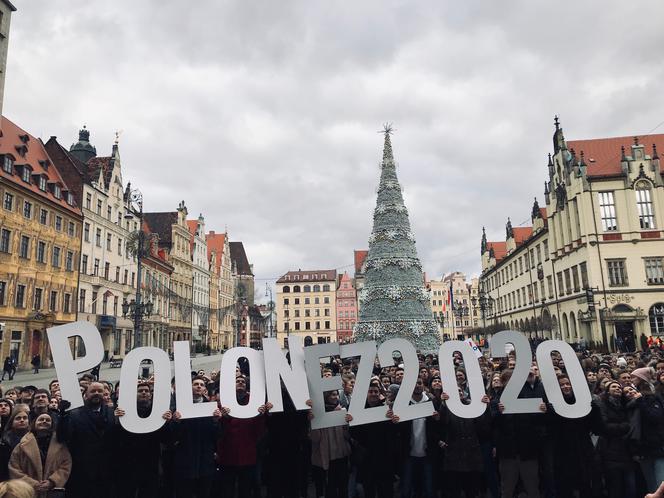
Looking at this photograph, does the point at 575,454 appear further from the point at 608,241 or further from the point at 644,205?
the point at 644,205

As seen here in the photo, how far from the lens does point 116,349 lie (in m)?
44.6

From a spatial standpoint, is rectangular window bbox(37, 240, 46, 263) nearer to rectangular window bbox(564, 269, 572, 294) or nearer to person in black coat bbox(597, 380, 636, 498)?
person in black coat bbox(597, 380, 636, 498)

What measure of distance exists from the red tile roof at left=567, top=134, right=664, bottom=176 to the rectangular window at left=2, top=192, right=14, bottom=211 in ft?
144

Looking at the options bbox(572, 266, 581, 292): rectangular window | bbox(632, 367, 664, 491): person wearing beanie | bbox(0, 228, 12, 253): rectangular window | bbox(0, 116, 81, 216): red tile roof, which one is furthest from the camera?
bbox(572, 266, 581, 292): rectangular window

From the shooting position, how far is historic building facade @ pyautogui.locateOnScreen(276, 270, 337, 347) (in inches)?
4144

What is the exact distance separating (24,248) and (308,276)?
7695 cm

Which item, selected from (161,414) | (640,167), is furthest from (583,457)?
(640,167)

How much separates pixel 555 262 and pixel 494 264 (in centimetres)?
2979

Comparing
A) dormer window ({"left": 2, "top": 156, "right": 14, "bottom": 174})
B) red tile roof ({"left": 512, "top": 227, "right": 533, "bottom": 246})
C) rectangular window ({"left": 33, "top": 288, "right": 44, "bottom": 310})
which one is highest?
red tile roof ({"left": 512, "top": 227, "right": 533, "bottom": 246})

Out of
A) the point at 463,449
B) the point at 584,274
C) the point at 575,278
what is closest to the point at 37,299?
the point at 463,449

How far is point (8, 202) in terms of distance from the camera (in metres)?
32.2

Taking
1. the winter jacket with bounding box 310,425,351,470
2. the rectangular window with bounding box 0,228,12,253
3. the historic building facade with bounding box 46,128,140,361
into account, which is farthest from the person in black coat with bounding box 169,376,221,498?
the historic building facade with bounding box 46,128,140,361

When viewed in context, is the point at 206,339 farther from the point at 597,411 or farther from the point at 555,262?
the point at 597,411

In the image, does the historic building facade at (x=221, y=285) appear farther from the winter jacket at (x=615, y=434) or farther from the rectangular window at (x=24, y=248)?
the winter jacket at (x=615, y=434)
